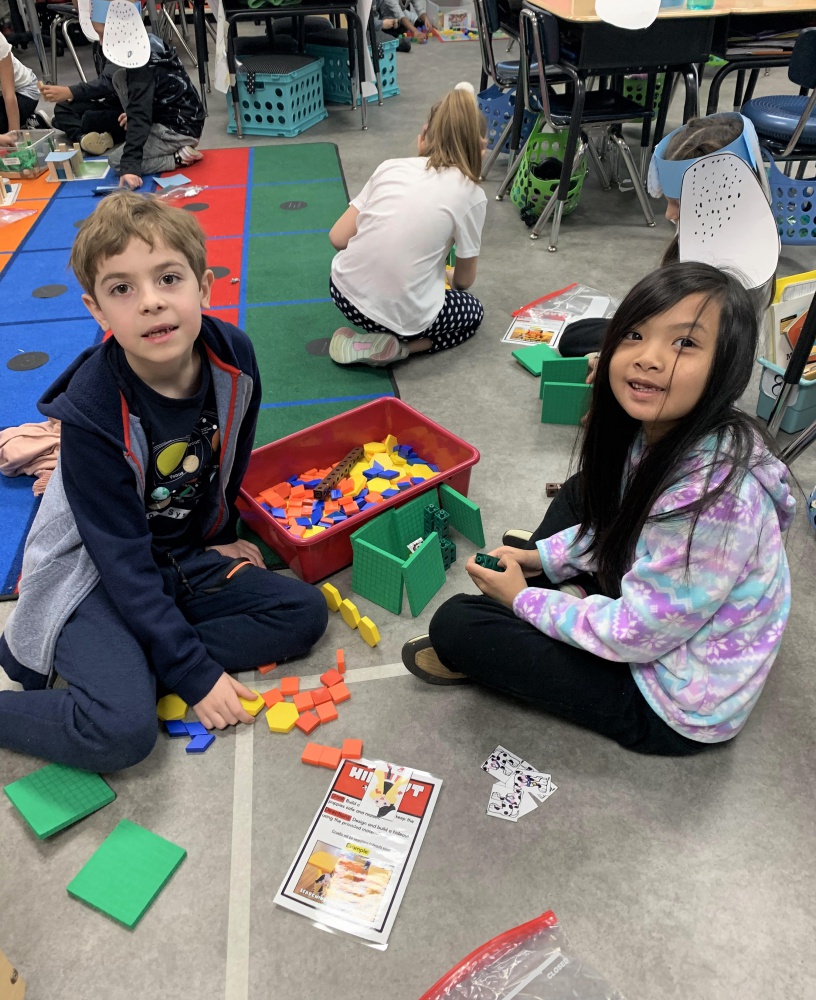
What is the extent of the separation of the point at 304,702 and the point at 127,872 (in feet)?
1.40

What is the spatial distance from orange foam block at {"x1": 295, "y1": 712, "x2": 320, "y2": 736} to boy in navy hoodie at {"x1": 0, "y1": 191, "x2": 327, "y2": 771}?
0.10 metres

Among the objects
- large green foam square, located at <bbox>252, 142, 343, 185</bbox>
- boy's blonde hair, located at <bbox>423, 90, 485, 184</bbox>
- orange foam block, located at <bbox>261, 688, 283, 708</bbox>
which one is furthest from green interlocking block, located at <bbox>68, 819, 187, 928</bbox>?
large green foam square, located at <bbox>252, 142, 343, 185</bbox>

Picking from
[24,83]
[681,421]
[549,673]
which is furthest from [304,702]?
[24,83]

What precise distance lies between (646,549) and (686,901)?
580 millimetres

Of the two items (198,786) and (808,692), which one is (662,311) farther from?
(198,786)

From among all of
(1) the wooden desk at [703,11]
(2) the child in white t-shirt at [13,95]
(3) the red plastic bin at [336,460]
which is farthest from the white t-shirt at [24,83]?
(3) the red plastic bin at [336,460]

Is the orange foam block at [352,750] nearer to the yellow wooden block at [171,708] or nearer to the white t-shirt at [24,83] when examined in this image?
the yellow wooden block at [171,708]

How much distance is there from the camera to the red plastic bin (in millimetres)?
1736

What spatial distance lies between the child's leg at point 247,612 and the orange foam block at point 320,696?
110 millimetres

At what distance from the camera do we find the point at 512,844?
130 centimetres

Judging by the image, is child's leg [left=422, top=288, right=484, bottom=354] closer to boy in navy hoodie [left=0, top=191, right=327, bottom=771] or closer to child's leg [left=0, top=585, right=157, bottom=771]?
boy in navy hoodie [left=0, top=191, right=327, bottom=771]

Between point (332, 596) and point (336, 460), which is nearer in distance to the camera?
point (332, 596)

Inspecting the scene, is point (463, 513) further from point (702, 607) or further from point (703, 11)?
point (703, 11)

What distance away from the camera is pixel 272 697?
5.03 ft
